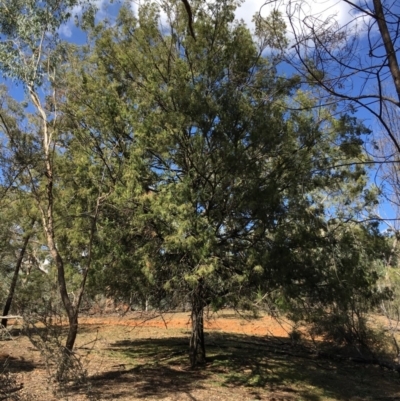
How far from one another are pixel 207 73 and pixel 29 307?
21.1 ft

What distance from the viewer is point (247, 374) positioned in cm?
1131

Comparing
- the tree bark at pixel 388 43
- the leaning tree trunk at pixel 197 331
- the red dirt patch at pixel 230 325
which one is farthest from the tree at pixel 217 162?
the red dirt patch at pixel 230 325

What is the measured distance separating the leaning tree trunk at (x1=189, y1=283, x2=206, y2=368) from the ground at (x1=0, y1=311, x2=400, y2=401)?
0.29 metres

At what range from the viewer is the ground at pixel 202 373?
888 cm

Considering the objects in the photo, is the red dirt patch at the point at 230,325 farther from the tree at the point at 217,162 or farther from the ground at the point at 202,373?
the tree at the point at 217,162

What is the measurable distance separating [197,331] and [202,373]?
1075 mm

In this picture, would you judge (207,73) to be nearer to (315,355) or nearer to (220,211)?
(220,211)

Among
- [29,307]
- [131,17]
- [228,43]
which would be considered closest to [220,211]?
[228,43]

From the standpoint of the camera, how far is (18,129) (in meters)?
12.7

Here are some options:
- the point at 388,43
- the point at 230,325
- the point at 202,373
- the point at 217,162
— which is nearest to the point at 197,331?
the point at 202,373

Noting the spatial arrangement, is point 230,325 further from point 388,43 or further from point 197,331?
point 388,43

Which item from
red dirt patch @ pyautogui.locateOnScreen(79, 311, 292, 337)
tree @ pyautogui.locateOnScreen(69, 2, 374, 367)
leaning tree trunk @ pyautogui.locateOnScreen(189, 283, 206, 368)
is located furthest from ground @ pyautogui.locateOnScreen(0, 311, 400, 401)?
red dirt patch @ pyautogui.locateOnScreen(79, 311, 292, 337)

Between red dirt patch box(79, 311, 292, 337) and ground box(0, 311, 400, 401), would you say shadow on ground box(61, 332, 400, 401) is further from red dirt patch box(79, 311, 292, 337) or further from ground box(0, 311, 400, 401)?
red dirt patch box(79, 311, 292, 337)

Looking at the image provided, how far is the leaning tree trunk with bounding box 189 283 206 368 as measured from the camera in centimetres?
1046
